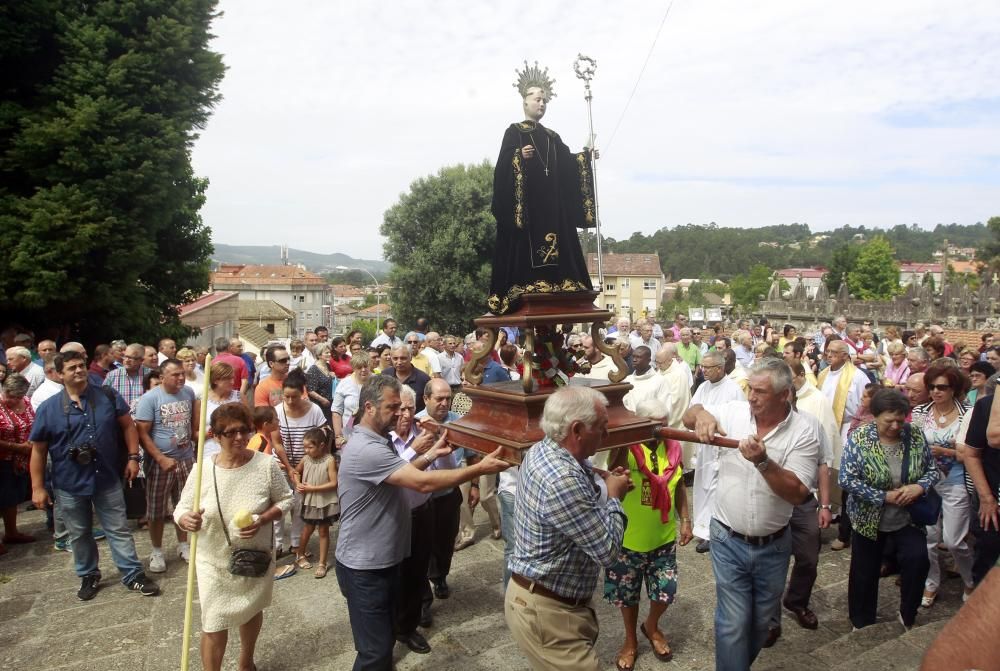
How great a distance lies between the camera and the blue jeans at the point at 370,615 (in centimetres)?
402

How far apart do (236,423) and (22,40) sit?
14.2 metres

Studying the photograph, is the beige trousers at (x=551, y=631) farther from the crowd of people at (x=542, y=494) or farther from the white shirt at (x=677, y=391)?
the white shirt at (x=677, y=391)

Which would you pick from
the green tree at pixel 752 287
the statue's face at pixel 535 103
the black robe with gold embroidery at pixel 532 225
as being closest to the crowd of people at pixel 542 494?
the black robe with gold embroidery at pixel 532 225

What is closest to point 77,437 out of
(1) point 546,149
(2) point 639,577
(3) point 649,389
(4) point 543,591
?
(4) point 543,591

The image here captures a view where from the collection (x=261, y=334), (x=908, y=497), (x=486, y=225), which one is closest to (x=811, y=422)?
(x=908, y=497)

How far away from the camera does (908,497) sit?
15.3ft

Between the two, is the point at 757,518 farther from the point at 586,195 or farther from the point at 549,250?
the point at 586,195

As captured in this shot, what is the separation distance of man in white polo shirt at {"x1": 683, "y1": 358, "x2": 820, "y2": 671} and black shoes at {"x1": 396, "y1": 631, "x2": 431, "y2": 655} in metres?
2.21

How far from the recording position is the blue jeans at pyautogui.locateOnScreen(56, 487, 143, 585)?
580 cm

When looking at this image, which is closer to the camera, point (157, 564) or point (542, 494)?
point (542, 494)

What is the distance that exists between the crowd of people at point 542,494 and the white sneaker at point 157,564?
14 millimetres

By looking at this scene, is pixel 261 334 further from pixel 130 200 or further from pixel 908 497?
pixel 908 497

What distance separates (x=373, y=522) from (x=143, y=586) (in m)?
3.30

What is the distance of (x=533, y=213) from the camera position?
13.5 feet
